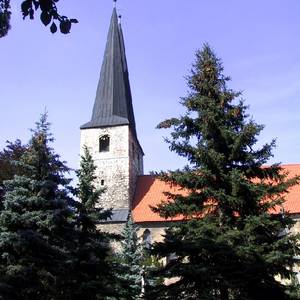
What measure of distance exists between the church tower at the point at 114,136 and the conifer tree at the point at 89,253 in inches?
627

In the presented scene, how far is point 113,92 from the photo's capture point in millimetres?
35625

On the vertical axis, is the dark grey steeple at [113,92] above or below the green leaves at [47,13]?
above

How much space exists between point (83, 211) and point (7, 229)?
2705 millimetres

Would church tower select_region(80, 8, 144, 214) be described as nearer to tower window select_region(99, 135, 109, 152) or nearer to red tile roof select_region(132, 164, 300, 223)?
tower window select_region(99, 135, 109, 152)

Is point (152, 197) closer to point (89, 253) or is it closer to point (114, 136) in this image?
point (114, 136)

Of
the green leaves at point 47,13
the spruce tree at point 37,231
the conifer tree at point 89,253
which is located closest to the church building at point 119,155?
the conifer tree at point 89,253

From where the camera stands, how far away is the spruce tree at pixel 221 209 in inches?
408

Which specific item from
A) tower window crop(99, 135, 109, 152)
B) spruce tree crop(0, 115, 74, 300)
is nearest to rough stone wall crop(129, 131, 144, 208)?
tower window crop(99, 135, 109, 152)

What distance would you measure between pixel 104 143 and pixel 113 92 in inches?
152

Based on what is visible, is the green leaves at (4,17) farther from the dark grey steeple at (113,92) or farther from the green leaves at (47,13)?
the dark grey steeple at (113,92)

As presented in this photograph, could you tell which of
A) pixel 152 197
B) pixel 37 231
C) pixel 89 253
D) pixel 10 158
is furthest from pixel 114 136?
pixel 37 231

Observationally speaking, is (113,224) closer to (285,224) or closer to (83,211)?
(83,211)

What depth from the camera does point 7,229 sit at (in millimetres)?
13211

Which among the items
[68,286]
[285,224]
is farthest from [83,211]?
[285,224]
